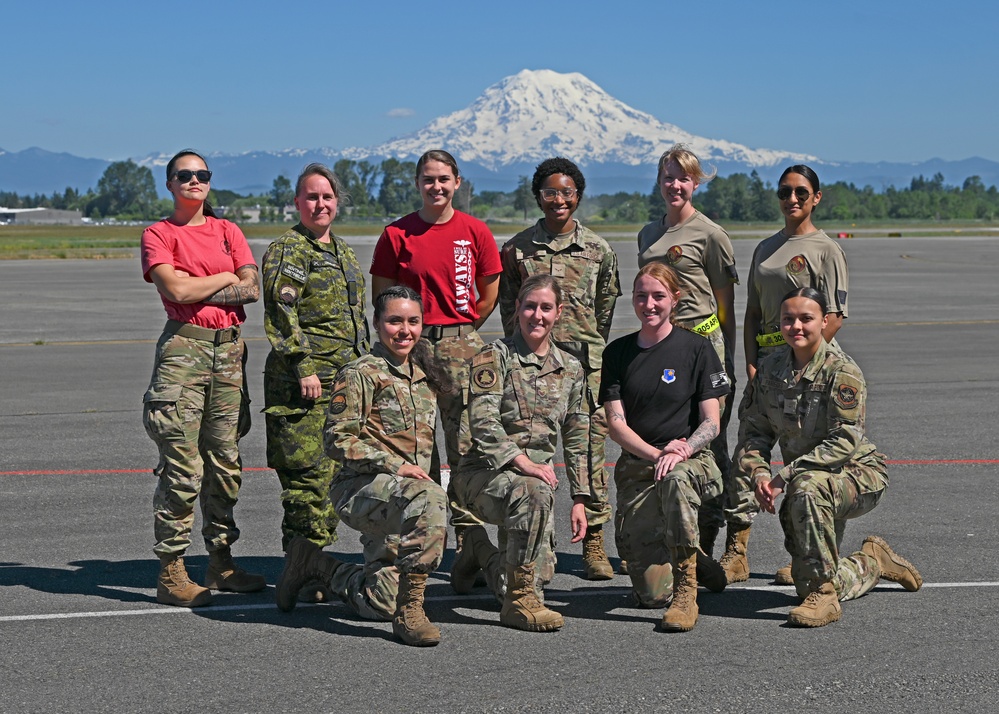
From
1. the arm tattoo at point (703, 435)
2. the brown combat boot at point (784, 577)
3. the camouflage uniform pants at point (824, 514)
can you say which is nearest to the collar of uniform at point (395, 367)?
the arm tattoo at point (703, 435)

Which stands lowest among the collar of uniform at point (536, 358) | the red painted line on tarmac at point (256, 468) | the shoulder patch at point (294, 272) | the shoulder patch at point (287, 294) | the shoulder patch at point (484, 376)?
the red painted line on tarmac at point (256, 468)

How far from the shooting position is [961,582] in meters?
6.53

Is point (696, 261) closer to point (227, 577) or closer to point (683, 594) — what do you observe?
point (683, 594)

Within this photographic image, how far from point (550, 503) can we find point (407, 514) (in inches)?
27.3

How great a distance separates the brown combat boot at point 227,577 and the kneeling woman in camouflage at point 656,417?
6.59ft

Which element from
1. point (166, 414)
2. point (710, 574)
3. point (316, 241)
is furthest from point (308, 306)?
point (710, 574)

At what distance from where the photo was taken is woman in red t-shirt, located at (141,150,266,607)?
245 inches

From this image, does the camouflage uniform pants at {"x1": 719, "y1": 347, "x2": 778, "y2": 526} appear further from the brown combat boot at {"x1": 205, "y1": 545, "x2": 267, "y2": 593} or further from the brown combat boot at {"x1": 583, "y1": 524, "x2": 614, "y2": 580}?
the brown combat boot at {"x1": 205, "y1": 545, "x2": 267, "y2": 593}

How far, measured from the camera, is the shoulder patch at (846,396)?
6.12 metres

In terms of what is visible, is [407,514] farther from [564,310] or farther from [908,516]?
[908,516]

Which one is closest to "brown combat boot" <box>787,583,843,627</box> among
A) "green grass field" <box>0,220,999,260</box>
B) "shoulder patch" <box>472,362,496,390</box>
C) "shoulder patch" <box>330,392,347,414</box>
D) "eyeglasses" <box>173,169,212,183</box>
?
"shoulder patch" <box>472,362,496,390</box>

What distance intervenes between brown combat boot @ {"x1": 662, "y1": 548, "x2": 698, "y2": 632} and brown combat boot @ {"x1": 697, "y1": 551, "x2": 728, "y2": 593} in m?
0.42

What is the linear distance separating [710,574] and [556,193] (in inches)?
88.3

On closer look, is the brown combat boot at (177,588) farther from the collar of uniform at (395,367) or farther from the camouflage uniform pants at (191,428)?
the collar of uniform at (395,367)
